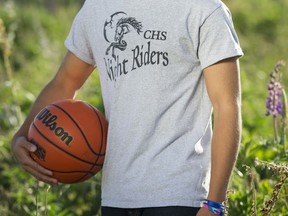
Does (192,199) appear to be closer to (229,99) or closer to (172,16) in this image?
(229,99)

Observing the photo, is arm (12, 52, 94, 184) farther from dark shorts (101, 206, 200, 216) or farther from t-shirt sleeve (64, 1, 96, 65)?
dark shorts (101, 206, 200, 216)

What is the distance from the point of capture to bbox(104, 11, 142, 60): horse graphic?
4.48 metres

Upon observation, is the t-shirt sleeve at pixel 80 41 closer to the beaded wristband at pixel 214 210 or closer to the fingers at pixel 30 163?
the fingers at pixel 30 163

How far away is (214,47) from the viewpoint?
13.9 feet

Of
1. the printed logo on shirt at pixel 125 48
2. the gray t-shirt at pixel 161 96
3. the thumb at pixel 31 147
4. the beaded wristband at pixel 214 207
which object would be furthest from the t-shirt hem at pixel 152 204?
the printed logo on shirt at pixel 125 48

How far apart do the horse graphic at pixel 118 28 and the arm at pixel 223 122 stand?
1.59ft

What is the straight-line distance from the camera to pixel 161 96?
174 inches

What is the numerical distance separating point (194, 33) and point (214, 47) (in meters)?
0.13

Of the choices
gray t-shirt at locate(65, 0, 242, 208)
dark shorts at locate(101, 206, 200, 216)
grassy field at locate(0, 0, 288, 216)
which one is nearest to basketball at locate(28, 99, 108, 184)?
gray t-shirt at locate(65, 0, 242, 208)

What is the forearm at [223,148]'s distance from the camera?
13.6 feet

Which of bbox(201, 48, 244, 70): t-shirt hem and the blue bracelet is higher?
bbox(201, 48, 244, 70): t-shirt hem

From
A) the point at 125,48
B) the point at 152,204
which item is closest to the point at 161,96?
the point at 125,48

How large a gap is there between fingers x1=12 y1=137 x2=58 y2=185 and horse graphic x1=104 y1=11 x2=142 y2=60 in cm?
63

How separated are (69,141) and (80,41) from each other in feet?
2.00
